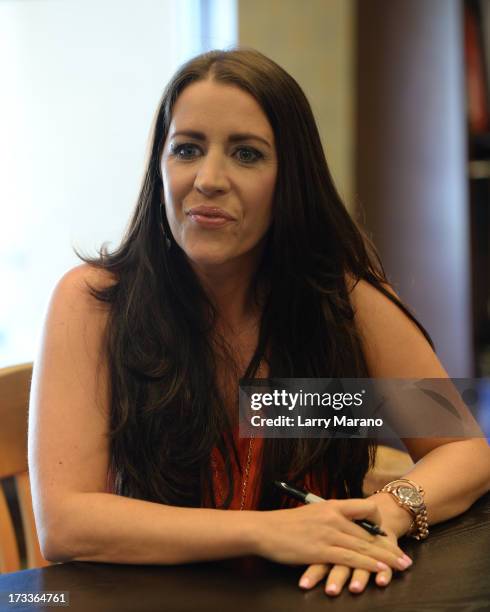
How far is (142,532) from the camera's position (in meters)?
0.94

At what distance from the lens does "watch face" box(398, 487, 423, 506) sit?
3.40ft

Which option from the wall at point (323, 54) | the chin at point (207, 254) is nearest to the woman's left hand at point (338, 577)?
the chin at point (207, 254)

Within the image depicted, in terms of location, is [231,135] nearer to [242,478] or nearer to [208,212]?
[208,212]

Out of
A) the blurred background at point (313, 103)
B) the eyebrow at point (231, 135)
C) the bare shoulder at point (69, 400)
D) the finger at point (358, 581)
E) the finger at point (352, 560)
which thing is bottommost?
the finger at point (358, 581)

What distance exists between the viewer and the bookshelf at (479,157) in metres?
2.66

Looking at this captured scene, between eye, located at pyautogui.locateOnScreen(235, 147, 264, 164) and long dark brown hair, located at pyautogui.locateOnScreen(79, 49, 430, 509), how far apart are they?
45 mm

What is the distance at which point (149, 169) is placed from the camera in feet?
4.17

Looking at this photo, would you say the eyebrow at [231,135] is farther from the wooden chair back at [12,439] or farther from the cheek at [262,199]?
the wooden chair back at [12,439]

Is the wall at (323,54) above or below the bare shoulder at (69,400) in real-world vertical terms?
above

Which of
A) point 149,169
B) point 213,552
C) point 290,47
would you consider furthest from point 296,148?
point 290,47

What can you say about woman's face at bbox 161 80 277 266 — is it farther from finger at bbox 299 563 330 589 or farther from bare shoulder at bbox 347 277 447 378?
finger at bbox 299 563 330 589

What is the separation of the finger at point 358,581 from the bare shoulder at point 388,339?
47 centimetres

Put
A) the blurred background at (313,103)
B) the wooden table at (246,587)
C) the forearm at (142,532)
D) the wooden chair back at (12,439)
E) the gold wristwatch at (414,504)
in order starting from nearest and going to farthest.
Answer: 1. the wooden table at (246,587)
2. the forearm at (142,532)
3. the gold wristwatch at (414,504)
4. the wooden chair back at (12,439)
5. the blurred background at (313,103)

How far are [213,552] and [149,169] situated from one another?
23.7 inches
